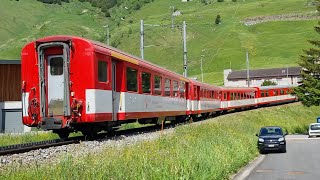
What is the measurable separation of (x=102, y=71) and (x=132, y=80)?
3029 mm

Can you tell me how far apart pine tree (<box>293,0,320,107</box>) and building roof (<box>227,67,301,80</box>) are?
5253 centimetres

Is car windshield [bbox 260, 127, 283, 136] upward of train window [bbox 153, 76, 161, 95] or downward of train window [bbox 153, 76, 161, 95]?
downward

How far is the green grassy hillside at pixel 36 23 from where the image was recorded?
485 ft

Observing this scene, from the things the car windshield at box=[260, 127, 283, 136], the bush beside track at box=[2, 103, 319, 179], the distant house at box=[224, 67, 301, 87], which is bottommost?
the car windshield at box=[260, 127, 283, 136]

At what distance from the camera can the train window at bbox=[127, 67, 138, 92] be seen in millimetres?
19758

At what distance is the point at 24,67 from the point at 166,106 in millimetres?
10232

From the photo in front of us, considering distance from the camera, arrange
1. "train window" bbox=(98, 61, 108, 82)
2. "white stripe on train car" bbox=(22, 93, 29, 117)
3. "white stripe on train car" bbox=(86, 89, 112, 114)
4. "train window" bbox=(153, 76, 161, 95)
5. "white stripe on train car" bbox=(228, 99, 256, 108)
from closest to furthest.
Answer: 1. "white stripe on train car" bbox=(86, 89, 112, 114)
2. "train window" bbox=(98, 61, 108, 82)
3. "white stripe on train car" bbox=(22, 93, 29, 117)
4. "train window" bbox=(153, 76, 161, 95)
5. "white stripe on train car" bbox=(228, 99, 256, 108)

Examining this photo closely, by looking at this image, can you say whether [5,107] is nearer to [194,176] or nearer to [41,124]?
[41,124]

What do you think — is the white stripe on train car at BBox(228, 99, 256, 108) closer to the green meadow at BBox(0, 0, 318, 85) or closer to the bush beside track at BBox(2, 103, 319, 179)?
the bush beside track at BBox(2, 103, 319, 179)

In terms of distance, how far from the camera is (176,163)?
1123 centimetres

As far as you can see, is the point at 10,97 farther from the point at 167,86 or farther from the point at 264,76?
the point at 264,76

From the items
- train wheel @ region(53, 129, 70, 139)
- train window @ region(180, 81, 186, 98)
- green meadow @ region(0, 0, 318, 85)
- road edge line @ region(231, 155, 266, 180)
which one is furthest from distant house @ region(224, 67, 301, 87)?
train wheel @ region(53, 129, 70, 139)

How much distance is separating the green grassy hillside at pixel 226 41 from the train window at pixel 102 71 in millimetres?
99215

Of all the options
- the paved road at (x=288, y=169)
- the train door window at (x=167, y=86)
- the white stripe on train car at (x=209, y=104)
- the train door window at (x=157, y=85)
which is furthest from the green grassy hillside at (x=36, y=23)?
the paved road at (x=288, y=169)
